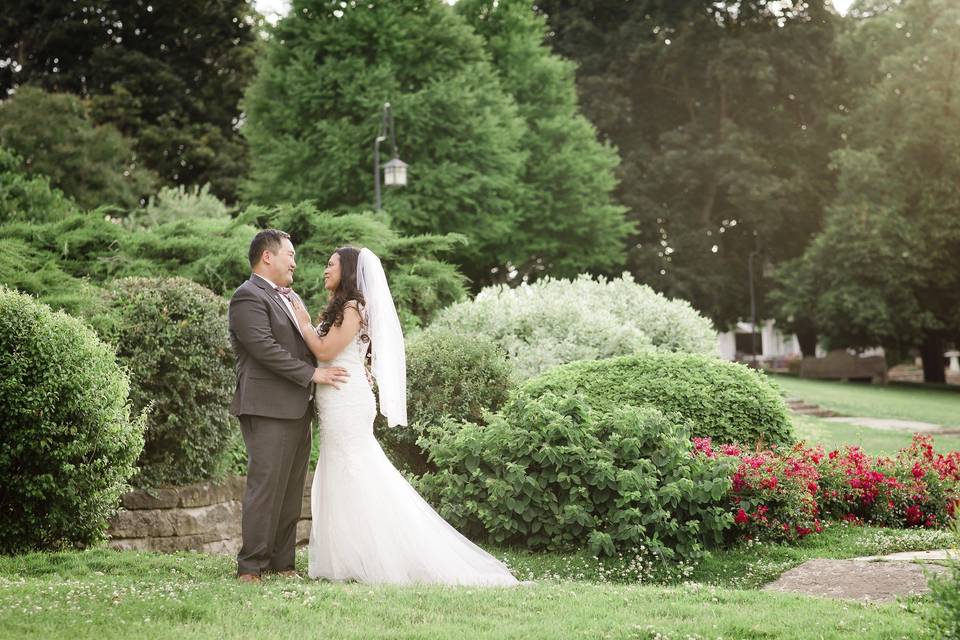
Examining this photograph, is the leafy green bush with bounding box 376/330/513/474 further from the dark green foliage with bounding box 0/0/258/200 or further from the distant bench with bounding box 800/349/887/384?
the distant bench with bounding box 800/349/887/384

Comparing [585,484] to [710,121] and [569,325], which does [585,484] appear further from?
[710,121]

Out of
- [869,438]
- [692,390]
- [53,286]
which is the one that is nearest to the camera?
[692,390]

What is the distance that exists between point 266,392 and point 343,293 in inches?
35.8

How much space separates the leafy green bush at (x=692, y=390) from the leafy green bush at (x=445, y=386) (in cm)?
83

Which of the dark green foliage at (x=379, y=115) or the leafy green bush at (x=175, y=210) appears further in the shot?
the dark green foliage at (x=379, y=115)

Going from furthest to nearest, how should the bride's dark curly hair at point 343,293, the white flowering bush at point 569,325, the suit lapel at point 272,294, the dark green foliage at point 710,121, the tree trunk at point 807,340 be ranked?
the tree trunk at point 807,340 < the dark green foliage at point 710,121 < the white flowering bush at point 569,325 < the bride's dark curly hair at point 343,293 < the suit lapel at point 272,294

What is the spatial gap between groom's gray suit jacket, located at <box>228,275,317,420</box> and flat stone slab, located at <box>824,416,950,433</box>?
51.2ft

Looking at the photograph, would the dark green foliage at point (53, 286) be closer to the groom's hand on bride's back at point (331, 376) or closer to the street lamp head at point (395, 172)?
the groom's hand on bride's back at point (331, 376)

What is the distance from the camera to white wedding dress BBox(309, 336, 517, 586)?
6.86 meters

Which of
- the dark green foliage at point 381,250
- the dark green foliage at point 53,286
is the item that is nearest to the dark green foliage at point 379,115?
the dark green foliage at point 381,250

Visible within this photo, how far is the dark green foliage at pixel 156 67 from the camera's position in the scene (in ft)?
105

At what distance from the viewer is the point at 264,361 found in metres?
6.56

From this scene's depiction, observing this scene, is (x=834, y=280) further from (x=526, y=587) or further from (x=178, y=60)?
(x=526, y=587)

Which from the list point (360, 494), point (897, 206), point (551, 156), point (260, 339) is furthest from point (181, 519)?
point (897, 206)
